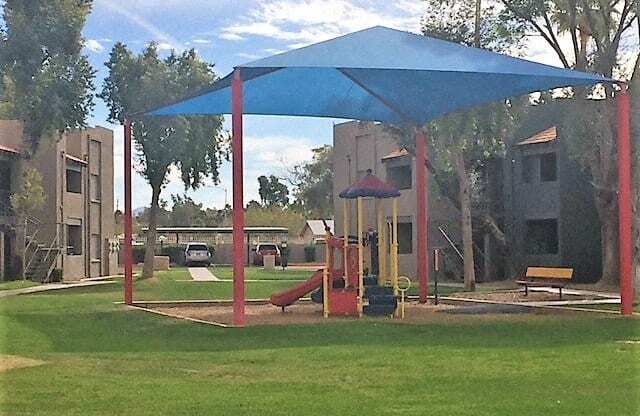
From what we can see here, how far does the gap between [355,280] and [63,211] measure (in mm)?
22510

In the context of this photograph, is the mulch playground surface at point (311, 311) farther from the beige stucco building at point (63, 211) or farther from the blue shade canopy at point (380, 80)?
the beige stucco building at point (63, 211)

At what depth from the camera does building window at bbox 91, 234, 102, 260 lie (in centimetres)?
4306

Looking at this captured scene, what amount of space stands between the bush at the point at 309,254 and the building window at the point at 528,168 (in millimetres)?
29728

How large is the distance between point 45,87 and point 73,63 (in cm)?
143

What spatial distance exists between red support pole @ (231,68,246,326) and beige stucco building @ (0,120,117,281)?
2013cm

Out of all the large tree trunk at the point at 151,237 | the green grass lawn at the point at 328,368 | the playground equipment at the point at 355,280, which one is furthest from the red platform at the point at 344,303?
the large tree trunk at the point at 151,237

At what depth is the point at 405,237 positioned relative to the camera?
3969 cm

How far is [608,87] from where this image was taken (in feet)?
79.6

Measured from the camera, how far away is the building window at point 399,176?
3975 centimetres

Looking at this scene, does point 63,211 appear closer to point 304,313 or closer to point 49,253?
point 49,253

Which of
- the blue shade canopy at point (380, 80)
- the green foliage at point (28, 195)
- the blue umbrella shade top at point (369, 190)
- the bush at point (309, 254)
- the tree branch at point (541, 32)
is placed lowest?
the bush at point (309, 254)

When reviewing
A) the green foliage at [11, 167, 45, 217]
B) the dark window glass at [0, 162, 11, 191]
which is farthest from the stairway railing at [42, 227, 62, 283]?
the dark window glass at [0, 162, 11, 191]

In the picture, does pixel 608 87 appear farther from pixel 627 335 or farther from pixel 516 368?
pixel 516 368

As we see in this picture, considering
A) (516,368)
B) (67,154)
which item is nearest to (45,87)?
(67,154)
